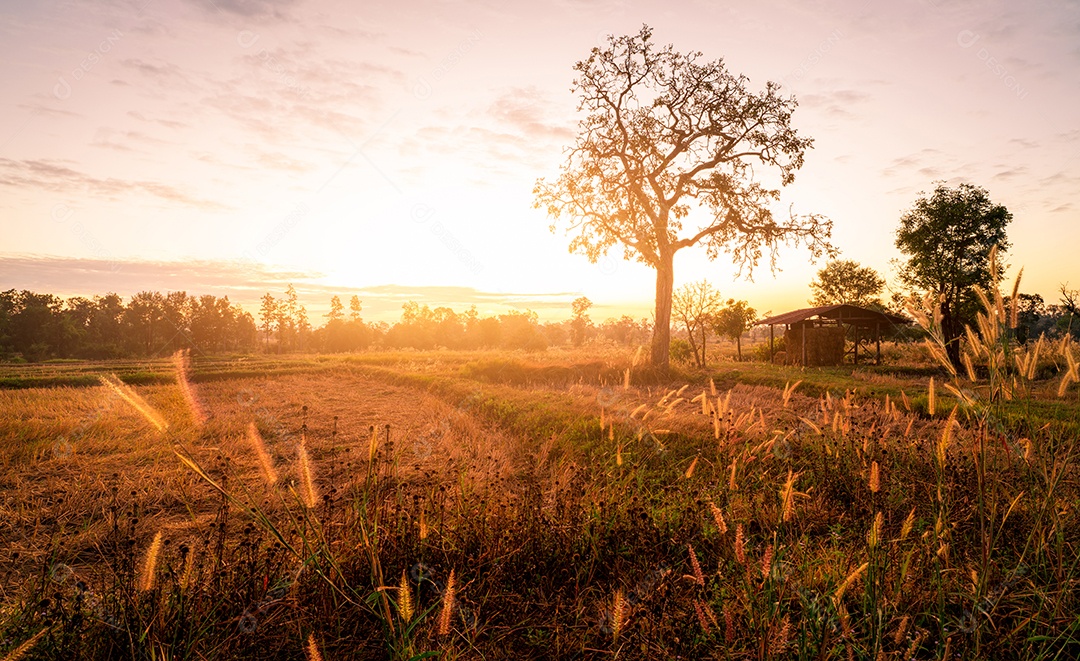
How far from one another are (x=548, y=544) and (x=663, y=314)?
19.1 m

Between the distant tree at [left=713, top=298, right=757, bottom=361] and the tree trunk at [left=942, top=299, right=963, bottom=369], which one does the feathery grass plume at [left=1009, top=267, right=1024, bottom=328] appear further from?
the distant tree at [left=713, top=298, right=757, bottom=361]

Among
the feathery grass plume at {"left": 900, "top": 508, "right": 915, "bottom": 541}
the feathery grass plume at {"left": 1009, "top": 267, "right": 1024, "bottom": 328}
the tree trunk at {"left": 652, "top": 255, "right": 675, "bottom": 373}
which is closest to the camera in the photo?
the feathery grass plume at {"left": 1009, "top": 267, "right": 1024, "bottom": 328}

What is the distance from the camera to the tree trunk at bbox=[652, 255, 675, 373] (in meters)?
22.0

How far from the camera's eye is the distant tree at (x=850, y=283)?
48656 millimetres

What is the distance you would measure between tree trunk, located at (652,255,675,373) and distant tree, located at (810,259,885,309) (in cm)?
3417

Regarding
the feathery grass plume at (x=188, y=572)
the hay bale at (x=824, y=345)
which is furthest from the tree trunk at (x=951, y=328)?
the feathery grass plume at (x=188, y=572)

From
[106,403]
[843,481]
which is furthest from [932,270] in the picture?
[106,403]

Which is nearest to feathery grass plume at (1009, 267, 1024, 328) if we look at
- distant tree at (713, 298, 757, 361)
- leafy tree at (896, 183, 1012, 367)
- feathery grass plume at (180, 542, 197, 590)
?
feathery grass plume at (180, 542, 197, 590)

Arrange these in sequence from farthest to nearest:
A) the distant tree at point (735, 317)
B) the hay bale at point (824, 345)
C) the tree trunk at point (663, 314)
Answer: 1. the distant tree at point (735, 317)
2. the hay bale at point (824, 345)
3. the tree trunk at point (663, 314)

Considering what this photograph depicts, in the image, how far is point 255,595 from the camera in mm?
3160

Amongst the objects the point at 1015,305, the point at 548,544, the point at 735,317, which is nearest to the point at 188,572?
the point at 548,544

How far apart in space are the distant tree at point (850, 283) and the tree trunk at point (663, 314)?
112 ft

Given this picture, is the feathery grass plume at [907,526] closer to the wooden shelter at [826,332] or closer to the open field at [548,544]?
the open field at [548,544]

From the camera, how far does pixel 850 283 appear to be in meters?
49.0
